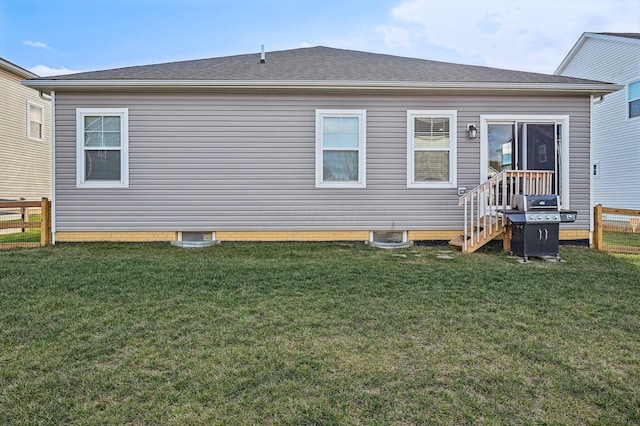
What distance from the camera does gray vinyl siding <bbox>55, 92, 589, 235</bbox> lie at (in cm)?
691

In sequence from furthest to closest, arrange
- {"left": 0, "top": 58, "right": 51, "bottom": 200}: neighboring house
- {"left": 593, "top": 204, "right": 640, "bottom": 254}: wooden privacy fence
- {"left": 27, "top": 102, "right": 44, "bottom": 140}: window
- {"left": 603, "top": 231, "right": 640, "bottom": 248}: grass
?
{"left": 27, "top": 102, "right": 44, "bottom": 140}: window
{"left": 0, "top": 58, "right": 51, "bottom": 200}: neighboring house
{"left": 603, "top": 231, "right": 640, "bottom": 248}: grass
{"left": 593, "top": 204, "right": 640, "bottom": 254}: wooden privacy fence

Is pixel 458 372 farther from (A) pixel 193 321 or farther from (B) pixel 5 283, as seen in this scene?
(B) pixel 5 283

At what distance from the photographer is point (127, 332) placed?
2.92m

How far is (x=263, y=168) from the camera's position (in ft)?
23.0

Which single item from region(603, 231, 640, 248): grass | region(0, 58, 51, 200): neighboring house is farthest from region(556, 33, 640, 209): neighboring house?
region(0, 58, 51, 200): neighboring house

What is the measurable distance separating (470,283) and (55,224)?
7.11m

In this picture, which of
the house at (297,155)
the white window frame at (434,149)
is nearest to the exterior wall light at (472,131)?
the house at (297,155)

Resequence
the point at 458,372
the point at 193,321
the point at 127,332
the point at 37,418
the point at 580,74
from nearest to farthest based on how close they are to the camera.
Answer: the point at 37,418 → the point at 458,372 → the point at 127,332 → the point at 193,321 → the point at 580,74

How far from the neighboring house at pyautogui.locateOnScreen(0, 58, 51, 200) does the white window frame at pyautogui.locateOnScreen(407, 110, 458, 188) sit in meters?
A: 10.2

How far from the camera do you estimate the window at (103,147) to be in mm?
6852

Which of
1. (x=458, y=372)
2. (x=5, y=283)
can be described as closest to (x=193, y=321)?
(x=458, y=372)

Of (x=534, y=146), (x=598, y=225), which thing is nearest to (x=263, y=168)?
(x=534, y=146)

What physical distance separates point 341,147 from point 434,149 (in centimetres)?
175

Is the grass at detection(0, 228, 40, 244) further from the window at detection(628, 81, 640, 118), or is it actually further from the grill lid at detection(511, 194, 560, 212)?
the window at detection(628, 81, 640, 118)
